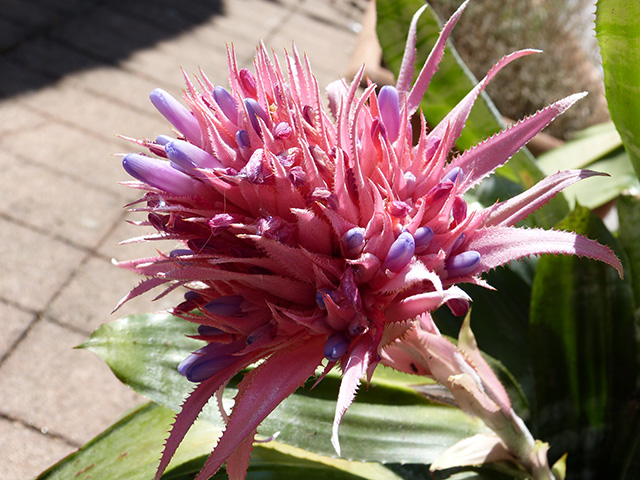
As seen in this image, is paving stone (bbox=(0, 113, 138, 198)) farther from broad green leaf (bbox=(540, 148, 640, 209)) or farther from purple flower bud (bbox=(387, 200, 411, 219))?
purple flower bud (bbox=(387, 200, 411, 219))

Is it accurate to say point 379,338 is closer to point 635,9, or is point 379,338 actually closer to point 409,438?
point 409,438

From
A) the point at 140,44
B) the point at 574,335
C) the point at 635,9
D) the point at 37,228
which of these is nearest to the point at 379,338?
the point at 635,9

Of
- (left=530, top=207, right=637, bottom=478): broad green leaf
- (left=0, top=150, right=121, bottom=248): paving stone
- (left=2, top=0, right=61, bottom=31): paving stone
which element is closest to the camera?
(left=530, top=207, right=637, bottom=478): broad green leaf

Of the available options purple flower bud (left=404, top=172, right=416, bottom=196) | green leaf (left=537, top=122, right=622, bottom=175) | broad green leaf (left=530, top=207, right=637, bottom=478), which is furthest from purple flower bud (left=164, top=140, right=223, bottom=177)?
→ green leaf (left=537, top=122, right=622, bottom=175)

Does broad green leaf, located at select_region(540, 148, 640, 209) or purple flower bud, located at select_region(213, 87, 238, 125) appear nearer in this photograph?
purple flower bud, located at select_region(213, 87, 238, 125)

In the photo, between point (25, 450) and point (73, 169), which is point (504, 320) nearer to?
point (25, 450)

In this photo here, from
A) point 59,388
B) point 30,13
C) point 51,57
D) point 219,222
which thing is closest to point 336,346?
point 219,222

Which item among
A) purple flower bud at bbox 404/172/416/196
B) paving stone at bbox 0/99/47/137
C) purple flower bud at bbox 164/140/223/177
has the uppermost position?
purple flower bud at bbox 404/172/416/196

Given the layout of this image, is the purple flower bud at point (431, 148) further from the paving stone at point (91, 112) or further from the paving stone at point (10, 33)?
the paving stone at point (10, 33)
